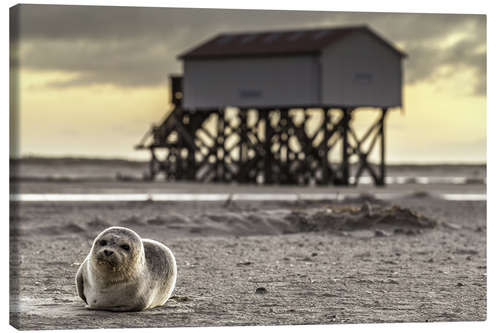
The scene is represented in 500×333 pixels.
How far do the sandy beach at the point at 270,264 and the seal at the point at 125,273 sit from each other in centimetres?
11

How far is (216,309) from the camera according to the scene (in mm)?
9016

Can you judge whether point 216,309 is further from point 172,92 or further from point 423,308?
point 172,92

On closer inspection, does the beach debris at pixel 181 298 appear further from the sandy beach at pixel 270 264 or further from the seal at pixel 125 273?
the seal at pixel 125 273

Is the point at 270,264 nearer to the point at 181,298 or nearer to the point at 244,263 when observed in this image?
the point at 244,263

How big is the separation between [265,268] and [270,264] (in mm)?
434

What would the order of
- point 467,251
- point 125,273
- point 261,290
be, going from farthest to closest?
point 467,251 → point 261,290 → point 125,273

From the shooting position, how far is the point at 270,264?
12.5 m

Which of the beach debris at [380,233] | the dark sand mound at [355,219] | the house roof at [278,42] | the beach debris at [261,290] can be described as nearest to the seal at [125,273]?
the beach debris at [261,290]

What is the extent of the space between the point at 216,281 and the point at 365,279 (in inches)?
62.2

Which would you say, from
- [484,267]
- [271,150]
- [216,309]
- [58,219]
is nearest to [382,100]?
[271,150]

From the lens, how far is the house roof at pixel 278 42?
101 feet

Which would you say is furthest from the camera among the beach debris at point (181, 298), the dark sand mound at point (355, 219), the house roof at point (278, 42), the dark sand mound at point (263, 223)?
the house roof at point (278, 42)

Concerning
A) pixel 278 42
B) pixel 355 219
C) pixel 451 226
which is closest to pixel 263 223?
pixel 355 219

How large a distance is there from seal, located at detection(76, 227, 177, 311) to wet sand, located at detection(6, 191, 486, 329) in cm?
11
